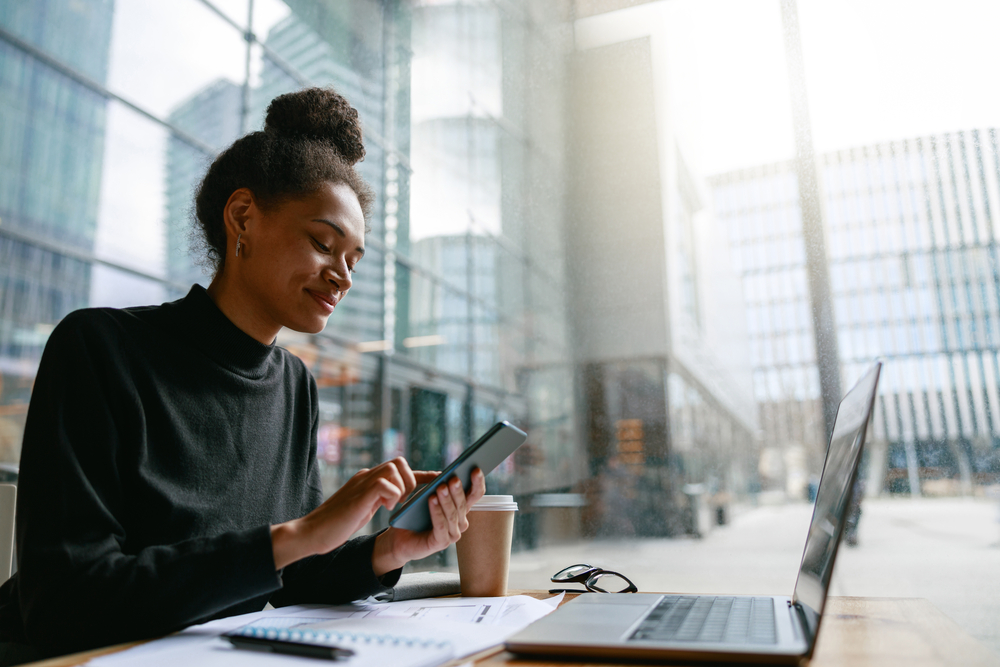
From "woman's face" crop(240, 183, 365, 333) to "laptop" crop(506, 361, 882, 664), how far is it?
2.01ft

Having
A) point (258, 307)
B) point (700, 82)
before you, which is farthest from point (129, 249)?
point (700, 82)

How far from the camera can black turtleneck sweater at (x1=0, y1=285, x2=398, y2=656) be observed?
2.28 ft

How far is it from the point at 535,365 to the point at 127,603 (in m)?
1.68

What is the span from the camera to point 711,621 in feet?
2.26

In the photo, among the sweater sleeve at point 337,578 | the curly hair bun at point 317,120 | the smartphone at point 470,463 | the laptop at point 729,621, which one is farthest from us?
the curly hair bun at point 317,120

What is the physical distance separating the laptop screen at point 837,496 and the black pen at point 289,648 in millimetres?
417

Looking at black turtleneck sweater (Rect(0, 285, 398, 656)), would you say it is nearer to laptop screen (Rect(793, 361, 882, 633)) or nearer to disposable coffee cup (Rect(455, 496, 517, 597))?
disposable coffee cup (Rect(455, 496, 517, 597))

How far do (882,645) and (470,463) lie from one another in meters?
0.47

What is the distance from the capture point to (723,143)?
2010 mm

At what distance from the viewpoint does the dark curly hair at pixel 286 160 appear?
3.55 ft

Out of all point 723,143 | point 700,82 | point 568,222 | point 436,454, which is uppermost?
point 700,82

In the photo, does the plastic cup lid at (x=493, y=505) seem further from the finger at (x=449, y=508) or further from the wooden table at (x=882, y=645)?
the wooden table at (x=882, y=645)

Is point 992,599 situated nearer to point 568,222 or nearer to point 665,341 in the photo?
point 665,341

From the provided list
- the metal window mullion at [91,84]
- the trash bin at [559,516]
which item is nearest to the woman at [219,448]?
the trash bin at [559,516]
